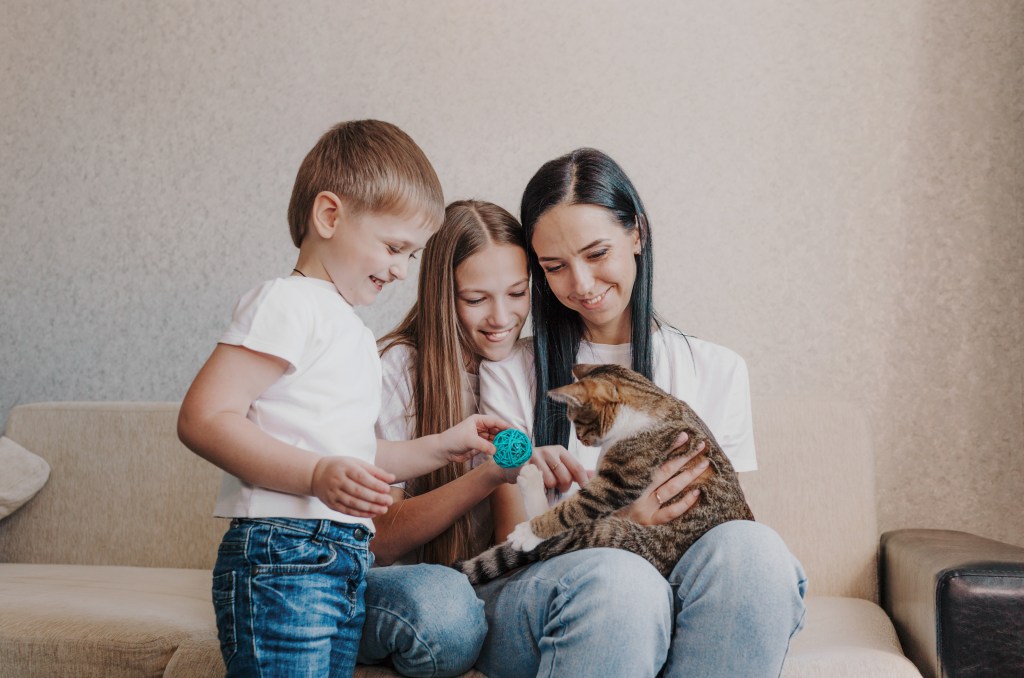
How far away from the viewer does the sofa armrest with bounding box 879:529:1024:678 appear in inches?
51.9

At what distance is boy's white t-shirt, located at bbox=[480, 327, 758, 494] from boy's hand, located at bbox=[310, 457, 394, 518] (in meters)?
0.58

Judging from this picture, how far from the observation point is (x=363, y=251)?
1.31m

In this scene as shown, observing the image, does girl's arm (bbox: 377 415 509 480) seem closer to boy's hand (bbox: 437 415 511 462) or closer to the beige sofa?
boy's hand (bbox: 437 415 511 462)

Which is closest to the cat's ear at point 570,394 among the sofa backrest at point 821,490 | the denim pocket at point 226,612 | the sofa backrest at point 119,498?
the denim pocket at point 226,612

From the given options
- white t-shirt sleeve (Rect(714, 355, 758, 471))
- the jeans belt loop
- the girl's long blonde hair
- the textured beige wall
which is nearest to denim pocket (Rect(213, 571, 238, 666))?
the jeans belt loop

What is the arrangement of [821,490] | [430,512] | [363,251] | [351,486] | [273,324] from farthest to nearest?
[821,490]
[430,512]
[363,251]
[273,324]
[351,486]

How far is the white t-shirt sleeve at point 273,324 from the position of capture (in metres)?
1.16

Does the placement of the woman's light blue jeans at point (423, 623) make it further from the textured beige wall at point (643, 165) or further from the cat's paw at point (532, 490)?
the textured beige wall at point (643, 165)

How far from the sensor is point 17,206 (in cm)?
264

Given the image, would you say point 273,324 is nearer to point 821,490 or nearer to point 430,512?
point 430,512

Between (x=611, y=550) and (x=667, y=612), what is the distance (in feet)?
Answer: 0.38

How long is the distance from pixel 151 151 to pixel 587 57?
132 centimetres

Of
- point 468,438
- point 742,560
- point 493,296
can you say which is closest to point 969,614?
point 742,560

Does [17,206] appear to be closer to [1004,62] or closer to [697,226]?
[697,226]
